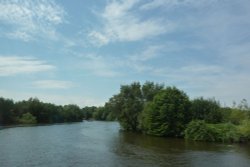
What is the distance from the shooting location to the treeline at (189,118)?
66.7m

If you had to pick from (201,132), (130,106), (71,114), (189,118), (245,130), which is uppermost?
(71,114)

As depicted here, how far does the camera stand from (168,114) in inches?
3125

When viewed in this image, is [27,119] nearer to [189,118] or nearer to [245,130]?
[189,118]

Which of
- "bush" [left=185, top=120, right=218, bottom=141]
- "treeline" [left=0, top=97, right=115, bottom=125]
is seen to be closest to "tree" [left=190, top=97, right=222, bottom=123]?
"bush" [left=185, top=120, right=218, bottom=141]

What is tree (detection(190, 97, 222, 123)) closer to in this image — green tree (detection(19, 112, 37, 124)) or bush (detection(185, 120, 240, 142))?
bush (detection(185, 120, 240, 142))

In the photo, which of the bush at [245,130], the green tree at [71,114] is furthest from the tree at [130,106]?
the green tree at [71,114]

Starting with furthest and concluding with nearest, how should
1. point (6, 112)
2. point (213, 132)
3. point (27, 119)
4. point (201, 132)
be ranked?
point (27, 119), point (6, 112), point (201, 132), point (213, 132)

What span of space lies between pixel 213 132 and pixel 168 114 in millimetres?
13940

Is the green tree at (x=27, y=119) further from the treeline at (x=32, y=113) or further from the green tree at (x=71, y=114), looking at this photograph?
the green tree at (x=71, y=114)

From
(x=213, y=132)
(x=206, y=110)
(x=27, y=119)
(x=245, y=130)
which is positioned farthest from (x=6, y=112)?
(x=245, y=130)

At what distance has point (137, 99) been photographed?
3952 inches

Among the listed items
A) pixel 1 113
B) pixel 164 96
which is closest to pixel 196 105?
pixel 164 96

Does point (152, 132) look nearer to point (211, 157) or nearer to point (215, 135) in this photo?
point (215, 135)

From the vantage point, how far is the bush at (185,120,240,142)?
6384 centimetres
